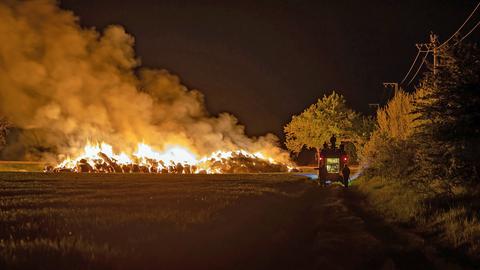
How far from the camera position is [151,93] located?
74.7 meters

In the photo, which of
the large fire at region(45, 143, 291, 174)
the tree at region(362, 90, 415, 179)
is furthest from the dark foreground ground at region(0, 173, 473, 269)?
the large fire at region(45, 143, 291, 174)

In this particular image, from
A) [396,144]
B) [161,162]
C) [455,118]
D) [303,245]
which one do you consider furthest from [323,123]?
[303,245]

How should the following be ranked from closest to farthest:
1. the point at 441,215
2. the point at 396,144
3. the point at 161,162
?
the point at 441,215 < the point at 396,144 < the point at 161,162

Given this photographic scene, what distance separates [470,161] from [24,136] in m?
66.6

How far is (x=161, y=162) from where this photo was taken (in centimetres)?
6744

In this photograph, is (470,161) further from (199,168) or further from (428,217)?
(199,168)

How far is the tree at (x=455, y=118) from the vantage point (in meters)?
17.4

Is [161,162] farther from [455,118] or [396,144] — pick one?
[455,118]

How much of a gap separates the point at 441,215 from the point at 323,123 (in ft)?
266

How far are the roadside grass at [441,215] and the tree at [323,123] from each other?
2806 inches

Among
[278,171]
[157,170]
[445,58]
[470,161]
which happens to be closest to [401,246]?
[470,161]

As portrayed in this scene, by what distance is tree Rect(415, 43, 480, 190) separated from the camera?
57.2 ft

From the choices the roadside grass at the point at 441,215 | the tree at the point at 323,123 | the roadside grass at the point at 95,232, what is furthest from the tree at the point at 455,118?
the tree at the point at 323,123

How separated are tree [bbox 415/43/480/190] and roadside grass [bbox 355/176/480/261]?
116 cm
